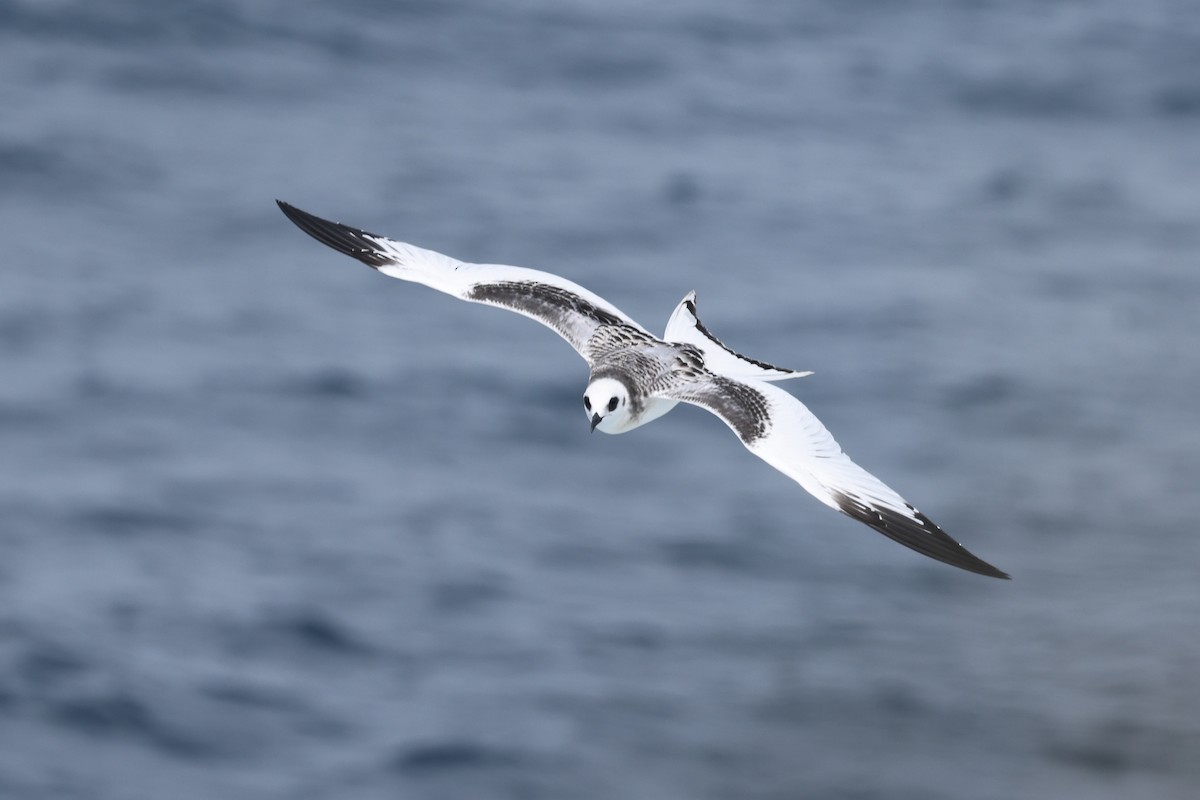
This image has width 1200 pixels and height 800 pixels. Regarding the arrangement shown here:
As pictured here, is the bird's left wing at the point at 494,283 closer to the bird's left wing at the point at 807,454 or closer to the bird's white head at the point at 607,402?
the bird's white head at the point at 607,402

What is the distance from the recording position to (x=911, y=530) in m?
16.0

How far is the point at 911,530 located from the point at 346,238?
27.2 feet

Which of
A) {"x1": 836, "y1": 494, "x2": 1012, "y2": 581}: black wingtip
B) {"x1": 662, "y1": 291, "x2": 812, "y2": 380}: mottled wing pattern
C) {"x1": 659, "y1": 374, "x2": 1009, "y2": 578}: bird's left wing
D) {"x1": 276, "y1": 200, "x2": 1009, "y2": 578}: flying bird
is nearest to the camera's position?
{"x1": 836, "y1": 494, "x2": 1012, "y2": 581}: black wingtip

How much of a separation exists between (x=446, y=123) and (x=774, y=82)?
910 cm

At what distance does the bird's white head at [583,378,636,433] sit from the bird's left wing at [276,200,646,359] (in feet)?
5.32

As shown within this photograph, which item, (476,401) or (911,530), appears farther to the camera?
(476,401)

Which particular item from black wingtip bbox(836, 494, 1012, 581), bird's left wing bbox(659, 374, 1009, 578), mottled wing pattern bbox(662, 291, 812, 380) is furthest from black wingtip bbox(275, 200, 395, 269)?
black wingtip bbox(836, 494, 1012, 581)

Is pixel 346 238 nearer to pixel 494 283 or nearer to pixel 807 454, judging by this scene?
pixel 494 283

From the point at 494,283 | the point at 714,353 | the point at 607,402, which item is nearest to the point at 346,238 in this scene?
the point at 494,283

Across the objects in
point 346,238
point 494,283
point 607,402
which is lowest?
point 607,402

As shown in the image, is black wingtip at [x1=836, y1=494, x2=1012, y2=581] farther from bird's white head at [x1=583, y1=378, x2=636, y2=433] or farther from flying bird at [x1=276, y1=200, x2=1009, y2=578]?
bird's white head at [x1=583, y1=378, x2=636, y2=433]

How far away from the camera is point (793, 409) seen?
686 inches

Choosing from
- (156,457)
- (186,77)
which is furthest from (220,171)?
(156,457)

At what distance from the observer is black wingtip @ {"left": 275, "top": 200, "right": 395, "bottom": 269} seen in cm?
2105
